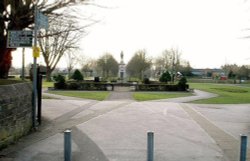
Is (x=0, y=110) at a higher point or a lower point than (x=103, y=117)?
higher

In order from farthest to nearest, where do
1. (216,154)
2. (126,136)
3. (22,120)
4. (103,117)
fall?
(103,117)
(126,136)
(22,120)
(216,154)

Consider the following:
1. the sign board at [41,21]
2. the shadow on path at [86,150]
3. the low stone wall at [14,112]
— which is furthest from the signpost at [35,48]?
the shadow on path at [86,150]

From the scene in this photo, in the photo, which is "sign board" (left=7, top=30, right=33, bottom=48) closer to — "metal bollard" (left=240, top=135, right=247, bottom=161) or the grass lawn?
"metal bollard" (left=240, top=135, right=247, bottom=161)

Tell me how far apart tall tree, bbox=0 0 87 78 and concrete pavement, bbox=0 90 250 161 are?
2752 millimetres

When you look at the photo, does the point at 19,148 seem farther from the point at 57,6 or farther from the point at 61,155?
the point at 57,6

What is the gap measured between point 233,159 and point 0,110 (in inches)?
207

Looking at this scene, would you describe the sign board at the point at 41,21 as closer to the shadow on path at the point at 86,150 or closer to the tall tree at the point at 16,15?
the tall tree at the point at 16,15

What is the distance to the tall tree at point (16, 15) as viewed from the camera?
11352 millimetres

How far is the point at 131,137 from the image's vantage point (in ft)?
31.9

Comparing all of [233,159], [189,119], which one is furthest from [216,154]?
[189,119]

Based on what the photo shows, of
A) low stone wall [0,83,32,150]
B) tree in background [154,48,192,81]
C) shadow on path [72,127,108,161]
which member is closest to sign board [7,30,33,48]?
low stone wall [0,83,32,150]

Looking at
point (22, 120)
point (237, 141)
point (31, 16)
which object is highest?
point (31, 16)

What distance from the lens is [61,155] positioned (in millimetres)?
7344

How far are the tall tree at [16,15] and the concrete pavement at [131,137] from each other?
9.03ft
